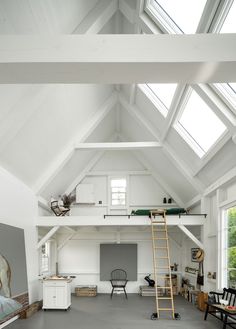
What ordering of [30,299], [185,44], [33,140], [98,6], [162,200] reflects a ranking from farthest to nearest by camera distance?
[162,200], [30,299], [33,140], [98,6], [185,44]

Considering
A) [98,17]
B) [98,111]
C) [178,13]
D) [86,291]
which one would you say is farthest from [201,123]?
[86,291]

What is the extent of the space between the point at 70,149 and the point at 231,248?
4710 millimetres

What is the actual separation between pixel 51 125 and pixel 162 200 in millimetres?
6220

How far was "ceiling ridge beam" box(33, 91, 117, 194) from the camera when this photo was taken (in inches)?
384

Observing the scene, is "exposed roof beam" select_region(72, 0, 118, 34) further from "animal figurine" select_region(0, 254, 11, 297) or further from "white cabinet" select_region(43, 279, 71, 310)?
"white cabinet" select_region(43, 279, 71, 310)

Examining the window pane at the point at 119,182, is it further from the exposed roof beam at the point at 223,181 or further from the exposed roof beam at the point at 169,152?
the exposed roof beam at the point at 223,181

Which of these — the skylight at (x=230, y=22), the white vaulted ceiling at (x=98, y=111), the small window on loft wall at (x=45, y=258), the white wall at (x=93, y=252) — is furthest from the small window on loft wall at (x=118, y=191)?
the skylight at (x=230, y=22)

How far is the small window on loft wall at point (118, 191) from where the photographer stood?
516 inches

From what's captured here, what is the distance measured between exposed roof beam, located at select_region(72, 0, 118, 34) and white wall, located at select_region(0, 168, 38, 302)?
10.5 feet

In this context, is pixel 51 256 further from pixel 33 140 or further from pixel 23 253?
pixel 33 140

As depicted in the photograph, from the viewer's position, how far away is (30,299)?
8.98 m

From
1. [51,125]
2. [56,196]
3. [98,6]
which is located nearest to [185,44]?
[98,6]

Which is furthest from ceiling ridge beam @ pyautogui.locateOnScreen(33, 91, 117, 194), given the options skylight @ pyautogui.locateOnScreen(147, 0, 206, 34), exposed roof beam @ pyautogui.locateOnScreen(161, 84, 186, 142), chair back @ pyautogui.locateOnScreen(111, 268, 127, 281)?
chair back @ pyautogui.locateOnScreen(111, 268, 127, 281)

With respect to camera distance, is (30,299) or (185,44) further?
(30,299)
